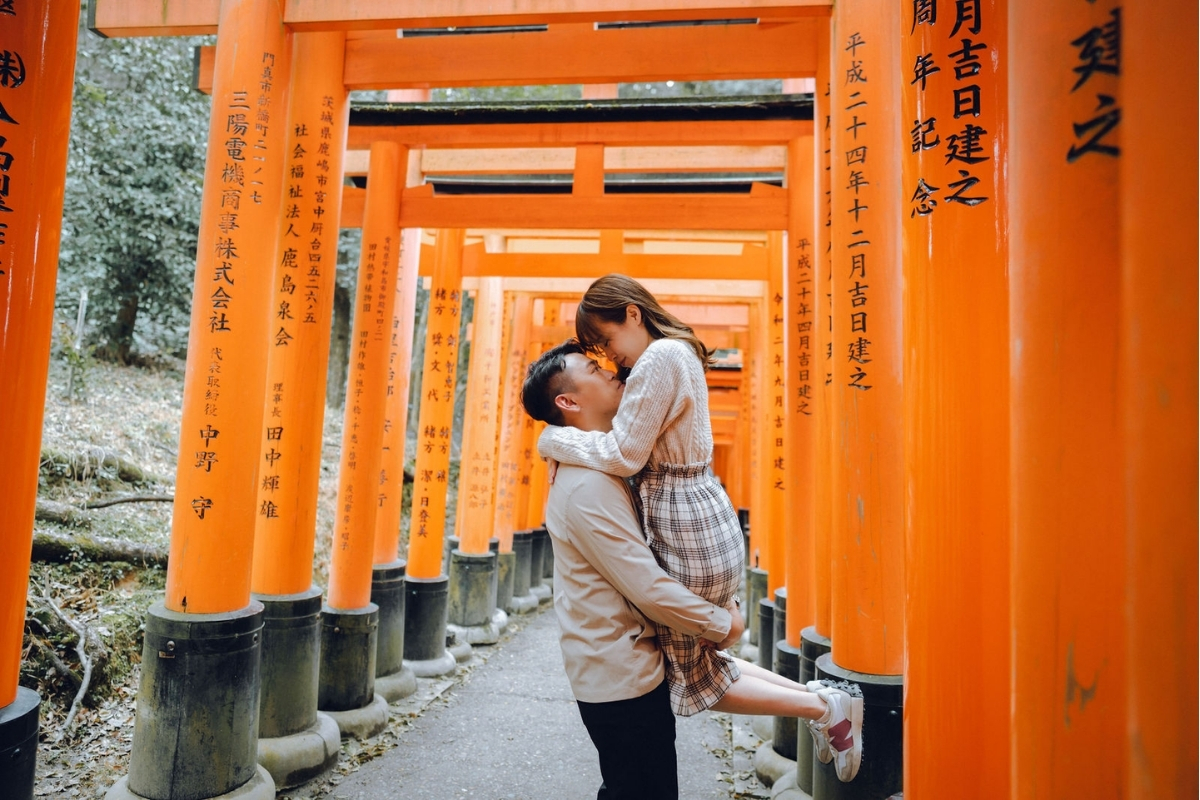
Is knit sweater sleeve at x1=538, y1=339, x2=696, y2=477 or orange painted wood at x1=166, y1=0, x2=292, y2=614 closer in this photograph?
knit sweater sleeve at x1=538, y1=339, x2=696, y2=477

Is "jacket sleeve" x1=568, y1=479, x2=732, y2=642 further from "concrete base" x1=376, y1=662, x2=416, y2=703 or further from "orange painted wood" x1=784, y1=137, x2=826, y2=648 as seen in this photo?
"concrete base" x1=376, y1=662, x2=416, y2=703

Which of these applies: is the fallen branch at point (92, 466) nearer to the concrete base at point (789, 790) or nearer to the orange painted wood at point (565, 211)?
the orange painted wood at point (565, 211)

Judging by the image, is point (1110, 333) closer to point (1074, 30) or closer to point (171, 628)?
point (1074, 30)

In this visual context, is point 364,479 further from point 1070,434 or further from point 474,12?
point 1070,434

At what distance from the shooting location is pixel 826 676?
2896 mm

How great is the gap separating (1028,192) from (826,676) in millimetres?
2177

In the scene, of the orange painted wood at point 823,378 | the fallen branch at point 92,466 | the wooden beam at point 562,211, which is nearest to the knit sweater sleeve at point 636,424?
the orange painted wood at point 823,378

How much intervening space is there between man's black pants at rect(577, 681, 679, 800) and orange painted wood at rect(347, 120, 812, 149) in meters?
4.08

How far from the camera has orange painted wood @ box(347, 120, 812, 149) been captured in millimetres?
5141

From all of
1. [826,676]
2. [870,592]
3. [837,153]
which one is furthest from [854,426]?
[837,153]

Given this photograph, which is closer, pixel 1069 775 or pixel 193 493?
pixel 1069 775

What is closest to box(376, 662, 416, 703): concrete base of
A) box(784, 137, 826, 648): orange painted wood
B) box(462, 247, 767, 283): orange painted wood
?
box(784, 137, 826, 648): orange painted wood

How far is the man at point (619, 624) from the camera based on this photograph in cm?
205

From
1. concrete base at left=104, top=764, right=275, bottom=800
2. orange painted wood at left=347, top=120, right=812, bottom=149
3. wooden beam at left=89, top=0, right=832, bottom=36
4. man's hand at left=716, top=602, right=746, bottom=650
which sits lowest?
concrete base at left=104, top=764, right=275, bottom=800
